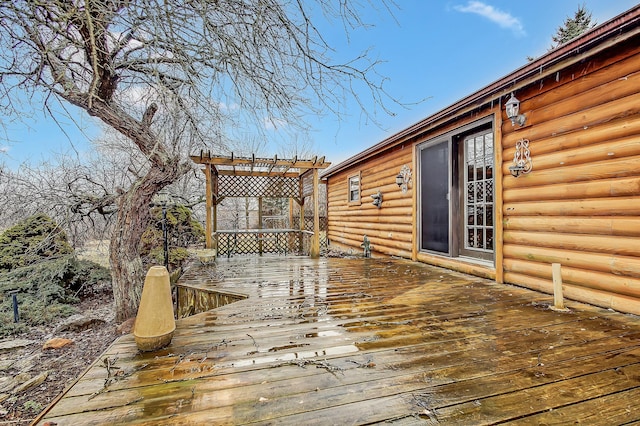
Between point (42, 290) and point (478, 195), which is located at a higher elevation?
point (478, 195)

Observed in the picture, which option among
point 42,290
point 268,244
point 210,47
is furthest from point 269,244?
point 210,47

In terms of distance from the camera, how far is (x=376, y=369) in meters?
1.63

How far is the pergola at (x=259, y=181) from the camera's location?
6285mm

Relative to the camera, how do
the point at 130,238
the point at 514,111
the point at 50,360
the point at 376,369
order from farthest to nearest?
the point at 130,238 < the point at 50,360 < the point at 514,111 < the point at 376,369

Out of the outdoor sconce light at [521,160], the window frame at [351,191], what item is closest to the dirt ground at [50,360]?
the outdoor sconce light at [521,160]

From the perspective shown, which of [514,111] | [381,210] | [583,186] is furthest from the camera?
[381,210]

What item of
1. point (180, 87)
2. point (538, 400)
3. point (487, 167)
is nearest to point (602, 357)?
point (538, 400)

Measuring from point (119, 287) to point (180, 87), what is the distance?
388 centimetres

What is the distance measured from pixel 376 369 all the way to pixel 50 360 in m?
4.41

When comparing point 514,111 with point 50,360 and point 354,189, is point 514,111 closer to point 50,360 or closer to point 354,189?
point 354,189

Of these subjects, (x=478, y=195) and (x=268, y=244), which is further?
(x=268, y=244)

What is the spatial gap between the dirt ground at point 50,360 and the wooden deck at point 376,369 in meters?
1.09

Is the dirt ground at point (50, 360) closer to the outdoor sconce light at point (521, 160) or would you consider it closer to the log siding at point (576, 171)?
the log siding at point (576, 171)

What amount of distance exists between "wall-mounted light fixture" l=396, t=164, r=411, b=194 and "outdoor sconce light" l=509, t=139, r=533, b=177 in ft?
7.18
